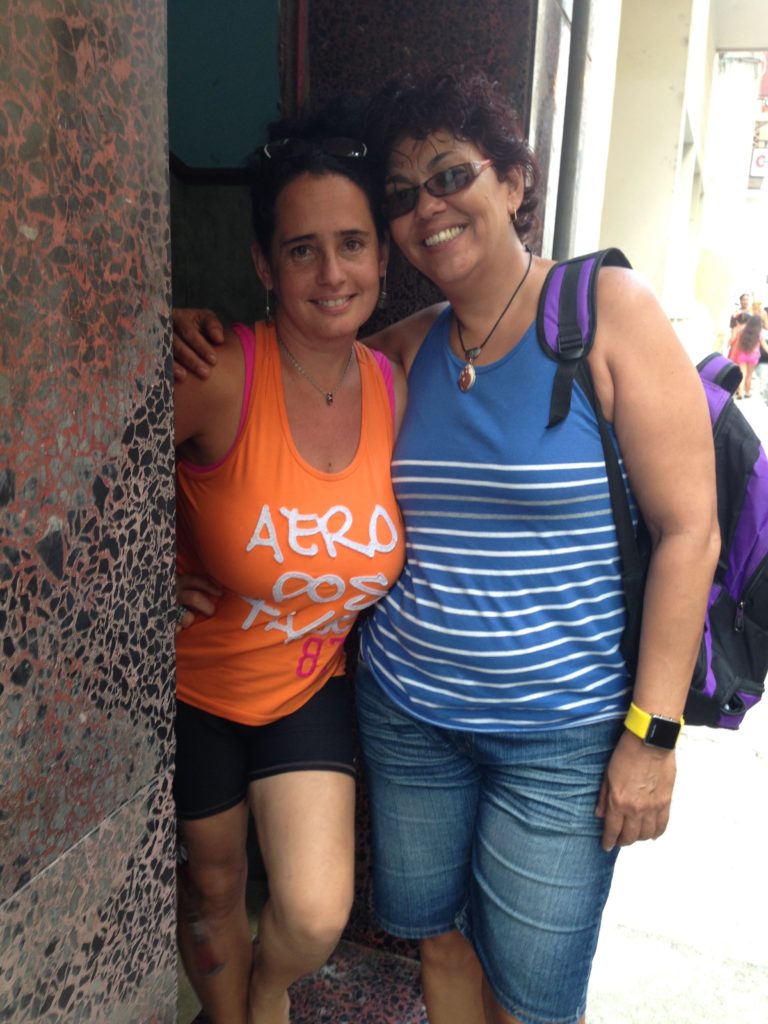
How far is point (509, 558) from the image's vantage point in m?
1.79

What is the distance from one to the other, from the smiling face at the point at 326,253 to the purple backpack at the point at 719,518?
1.33 feet

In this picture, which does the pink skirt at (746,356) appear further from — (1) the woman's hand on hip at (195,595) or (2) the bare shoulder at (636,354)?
(1) the woman's hand on hip at (195,595)

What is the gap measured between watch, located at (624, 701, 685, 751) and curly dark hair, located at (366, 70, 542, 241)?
45.5 inches

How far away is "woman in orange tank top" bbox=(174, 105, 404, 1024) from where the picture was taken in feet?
6.14

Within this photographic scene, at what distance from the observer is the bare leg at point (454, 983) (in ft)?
7.10

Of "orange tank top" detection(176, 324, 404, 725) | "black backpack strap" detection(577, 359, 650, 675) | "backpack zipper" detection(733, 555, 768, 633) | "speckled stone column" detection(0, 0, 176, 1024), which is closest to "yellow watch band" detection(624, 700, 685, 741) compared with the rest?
"black backpack strap" detection(577, 359, 650, 675)

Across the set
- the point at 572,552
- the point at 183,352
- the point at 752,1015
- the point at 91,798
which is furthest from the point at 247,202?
the point at 752,1015

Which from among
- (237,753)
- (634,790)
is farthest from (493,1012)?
(237,753)

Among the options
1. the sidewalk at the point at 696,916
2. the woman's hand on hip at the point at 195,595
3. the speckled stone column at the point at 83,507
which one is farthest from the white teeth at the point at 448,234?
the sidewalk at the point at 696,916

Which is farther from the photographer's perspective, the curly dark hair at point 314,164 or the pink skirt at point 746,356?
the pink skirt at point 746,356

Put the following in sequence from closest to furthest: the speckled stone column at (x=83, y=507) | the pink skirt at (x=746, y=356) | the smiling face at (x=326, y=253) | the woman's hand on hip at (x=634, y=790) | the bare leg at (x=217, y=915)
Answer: the speckled stone column at (x=83, y=507)
the woman's hand on hip at (x=634, y=790)
the smiling face at (x=326, y=253)
the bare leg at (x=217, y=915)
the pink skirt at (x=746, y=356)

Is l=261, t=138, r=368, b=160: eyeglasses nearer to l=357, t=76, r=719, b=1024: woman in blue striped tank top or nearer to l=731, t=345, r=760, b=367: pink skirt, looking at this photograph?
l=357, t=76, r=719, b=1024: woman in blue striped tank top

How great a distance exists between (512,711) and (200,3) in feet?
8.48

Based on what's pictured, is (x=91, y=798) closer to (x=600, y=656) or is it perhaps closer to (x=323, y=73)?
(x=600, y=656)
